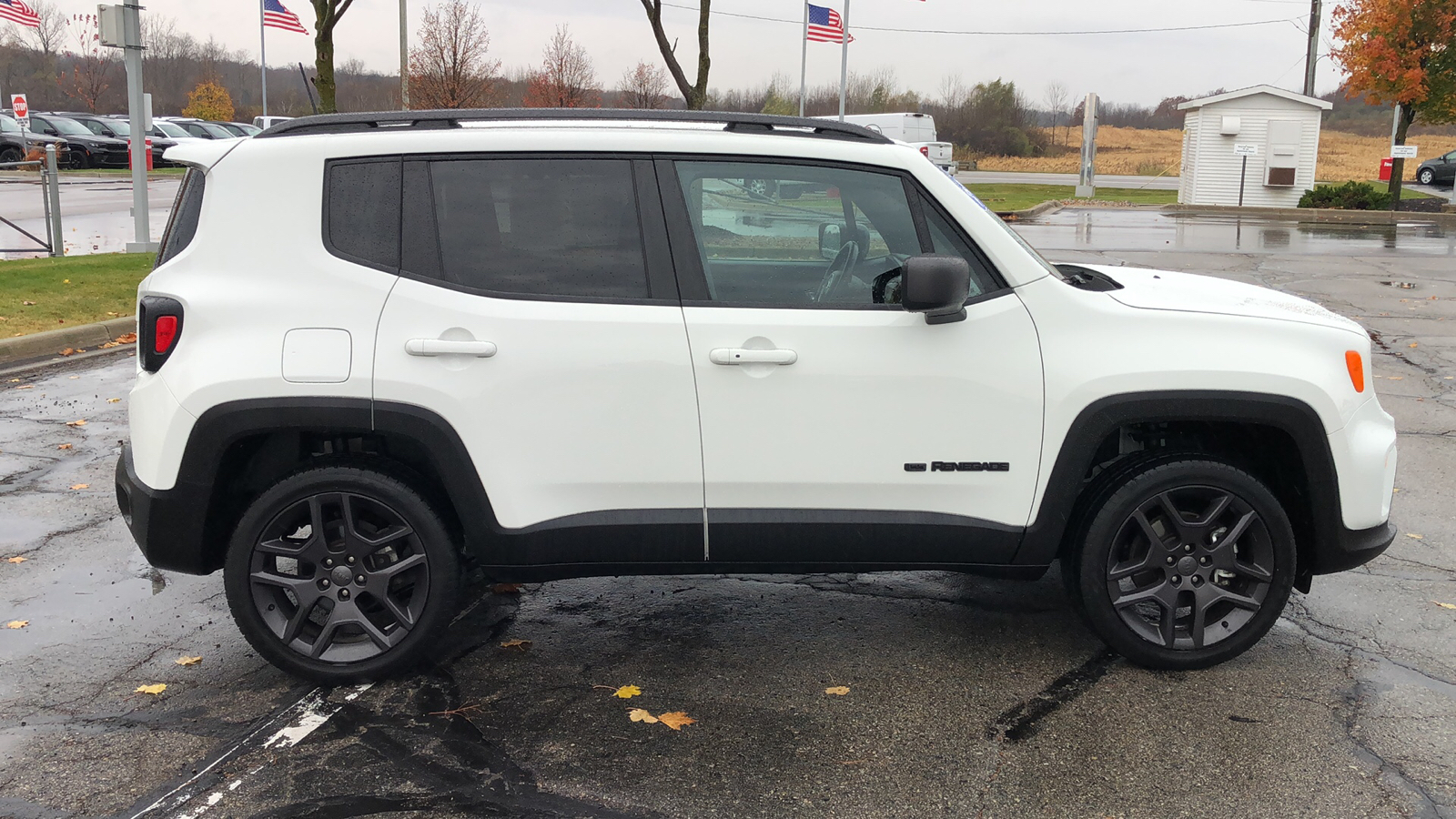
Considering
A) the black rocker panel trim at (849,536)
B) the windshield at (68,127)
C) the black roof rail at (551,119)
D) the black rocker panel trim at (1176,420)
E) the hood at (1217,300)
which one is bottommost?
the black rocker panel trim at (849,536)

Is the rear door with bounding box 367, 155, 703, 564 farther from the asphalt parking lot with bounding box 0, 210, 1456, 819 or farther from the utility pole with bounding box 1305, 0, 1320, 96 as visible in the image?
the utility pole with bounding box 1305, 0, 1320, 96

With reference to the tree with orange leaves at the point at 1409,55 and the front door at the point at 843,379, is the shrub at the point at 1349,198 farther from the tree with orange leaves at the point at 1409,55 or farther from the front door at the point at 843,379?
the front door at the point at 843,379

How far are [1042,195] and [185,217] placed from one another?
34220 mm

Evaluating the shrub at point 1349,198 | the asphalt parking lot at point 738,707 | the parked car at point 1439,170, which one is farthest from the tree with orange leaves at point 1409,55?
the asphalt parking lot at point 738,707

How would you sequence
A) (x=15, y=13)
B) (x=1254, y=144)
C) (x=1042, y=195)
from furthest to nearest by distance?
1. (x=1042, y=195)
2. (x=1254, y=144)
3. (x=15, y=13)

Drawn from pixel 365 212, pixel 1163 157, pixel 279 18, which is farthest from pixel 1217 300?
pixel 1163 157

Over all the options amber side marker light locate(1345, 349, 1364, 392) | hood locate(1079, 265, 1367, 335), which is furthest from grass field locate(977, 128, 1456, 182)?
amber side marker light locate(1345, 349, 1364, 392)

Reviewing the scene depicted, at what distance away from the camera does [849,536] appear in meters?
3.82

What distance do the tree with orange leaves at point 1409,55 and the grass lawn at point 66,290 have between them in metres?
28.5

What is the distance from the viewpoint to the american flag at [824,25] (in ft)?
110

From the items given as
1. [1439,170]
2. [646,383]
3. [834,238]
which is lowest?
[646,383]

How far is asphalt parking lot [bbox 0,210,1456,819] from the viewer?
10.6 feet

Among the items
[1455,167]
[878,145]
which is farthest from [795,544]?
[1455,167]

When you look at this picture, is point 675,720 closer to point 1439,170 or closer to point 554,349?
point 554,349
